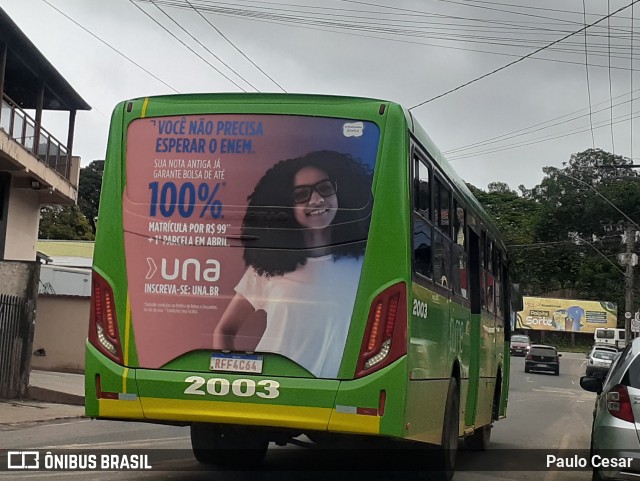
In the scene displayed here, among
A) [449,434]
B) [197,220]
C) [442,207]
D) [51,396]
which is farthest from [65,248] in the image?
[197,220]

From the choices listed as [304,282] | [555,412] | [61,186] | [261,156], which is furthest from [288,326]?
[61,186]

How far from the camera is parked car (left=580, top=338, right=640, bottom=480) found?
748cm

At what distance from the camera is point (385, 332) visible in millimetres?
6789

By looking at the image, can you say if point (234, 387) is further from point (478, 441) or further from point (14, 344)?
point (14, 344)

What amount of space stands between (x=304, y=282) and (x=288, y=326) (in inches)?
14.3

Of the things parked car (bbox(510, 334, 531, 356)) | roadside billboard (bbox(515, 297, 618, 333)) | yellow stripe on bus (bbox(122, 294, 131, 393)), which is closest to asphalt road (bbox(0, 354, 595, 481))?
yellow stripe on bus (bbox(122, 294, 131, 393))

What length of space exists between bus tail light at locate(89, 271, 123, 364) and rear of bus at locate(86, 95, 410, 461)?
0.01 m

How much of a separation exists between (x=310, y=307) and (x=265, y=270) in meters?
0.46

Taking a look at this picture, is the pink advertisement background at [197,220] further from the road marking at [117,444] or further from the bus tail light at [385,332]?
the road marking at [117,444]

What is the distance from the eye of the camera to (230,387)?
6.93m

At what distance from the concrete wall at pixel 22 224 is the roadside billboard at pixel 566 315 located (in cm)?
6449

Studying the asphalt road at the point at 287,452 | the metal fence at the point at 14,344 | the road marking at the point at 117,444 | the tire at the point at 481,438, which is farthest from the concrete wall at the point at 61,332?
the tire at the point at 481,438

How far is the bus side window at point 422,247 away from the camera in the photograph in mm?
7238

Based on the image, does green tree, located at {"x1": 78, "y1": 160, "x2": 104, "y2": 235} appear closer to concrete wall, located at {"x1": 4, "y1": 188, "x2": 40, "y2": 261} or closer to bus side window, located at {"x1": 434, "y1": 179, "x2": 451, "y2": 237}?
concrete wall, located at {"x1": 4, "y1": 188, "x2": 40, "y2": 261}
